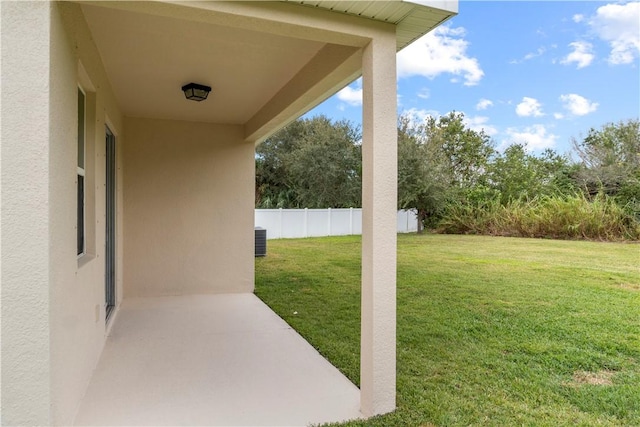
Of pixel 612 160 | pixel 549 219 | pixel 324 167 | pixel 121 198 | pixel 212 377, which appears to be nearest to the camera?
pixel 212 377

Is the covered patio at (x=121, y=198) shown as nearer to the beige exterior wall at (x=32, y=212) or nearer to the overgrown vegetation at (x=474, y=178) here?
the beige exterior wall at (x=32, y=212)

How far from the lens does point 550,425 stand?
2.82 metres

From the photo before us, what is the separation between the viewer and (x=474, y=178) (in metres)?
22.3

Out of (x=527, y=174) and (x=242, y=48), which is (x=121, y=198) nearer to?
(x=242, y=48)

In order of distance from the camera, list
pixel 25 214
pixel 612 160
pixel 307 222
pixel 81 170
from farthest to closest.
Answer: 1. pixel 612 160
2. pixel 307 222
3. pixel 81 170
4. pixel 25 214

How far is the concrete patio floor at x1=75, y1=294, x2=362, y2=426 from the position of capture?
9.46 ft

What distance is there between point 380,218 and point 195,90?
2903 millimetres

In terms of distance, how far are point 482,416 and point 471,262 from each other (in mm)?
7994

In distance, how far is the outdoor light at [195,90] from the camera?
4.57 meters

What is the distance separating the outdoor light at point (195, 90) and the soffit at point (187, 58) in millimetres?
73

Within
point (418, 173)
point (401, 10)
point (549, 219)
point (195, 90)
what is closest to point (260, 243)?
point (195, 90)

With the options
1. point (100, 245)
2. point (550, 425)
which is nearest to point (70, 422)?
point (100, 245)

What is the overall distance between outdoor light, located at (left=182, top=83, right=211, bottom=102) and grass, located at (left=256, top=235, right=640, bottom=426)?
3019 mm

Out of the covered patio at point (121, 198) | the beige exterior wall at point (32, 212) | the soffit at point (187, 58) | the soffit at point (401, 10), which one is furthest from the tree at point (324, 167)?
the beige exterior wall at point (32, 212)
